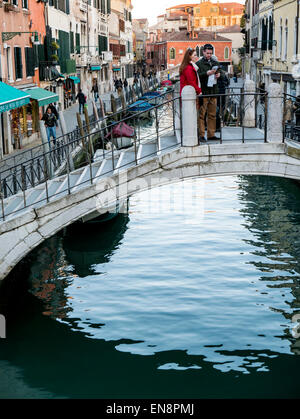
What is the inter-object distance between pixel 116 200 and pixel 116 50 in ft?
181

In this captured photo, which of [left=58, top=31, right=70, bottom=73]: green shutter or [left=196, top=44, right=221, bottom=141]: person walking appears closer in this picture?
[left=196, top=44, right=221, bottom=141]: person walking

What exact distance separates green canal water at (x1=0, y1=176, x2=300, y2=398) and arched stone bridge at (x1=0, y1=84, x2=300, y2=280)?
1.34 meters

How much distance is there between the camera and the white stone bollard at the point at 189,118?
32.9 ft

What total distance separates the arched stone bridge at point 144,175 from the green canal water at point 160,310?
4.41 feet

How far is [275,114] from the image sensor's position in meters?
10.2

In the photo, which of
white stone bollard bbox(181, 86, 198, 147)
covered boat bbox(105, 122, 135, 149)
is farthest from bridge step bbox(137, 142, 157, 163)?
covered boat bbox(105, 122, 135, 149)

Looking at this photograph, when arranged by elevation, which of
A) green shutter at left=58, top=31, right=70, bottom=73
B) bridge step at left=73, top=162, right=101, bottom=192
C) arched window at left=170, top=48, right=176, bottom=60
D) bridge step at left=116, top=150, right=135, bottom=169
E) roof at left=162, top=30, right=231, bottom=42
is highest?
roof at left=162, top=30, right=231, bottom=42

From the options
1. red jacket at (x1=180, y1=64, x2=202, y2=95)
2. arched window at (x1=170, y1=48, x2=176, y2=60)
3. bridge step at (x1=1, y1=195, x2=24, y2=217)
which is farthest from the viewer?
arched window at (x1=170, y1=48, x2=176, y2=60)

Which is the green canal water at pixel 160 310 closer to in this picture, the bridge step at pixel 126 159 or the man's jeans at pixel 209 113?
the bridge step at pixel 126 159

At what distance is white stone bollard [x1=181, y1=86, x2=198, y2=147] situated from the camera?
32.9 feet

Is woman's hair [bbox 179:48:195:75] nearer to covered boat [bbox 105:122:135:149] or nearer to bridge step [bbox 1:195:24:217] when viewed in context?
bridge step [bbox 1:195:24:217]
